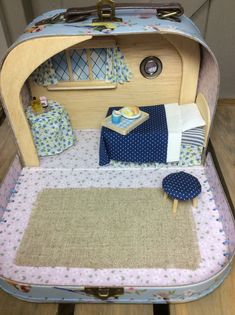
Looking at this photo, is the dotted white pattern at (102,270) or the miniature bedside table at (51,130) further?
the miniature bedside table at (51,130)

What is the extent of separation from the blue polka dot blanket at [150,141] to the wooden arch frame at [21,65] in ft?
1.25

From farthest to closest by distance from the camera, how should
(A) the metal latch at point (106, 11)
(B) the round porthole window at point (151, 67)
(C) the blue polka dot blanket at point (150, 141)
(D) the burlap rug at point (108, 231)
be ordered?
(B) the round porthole window at point (151, 67)
(C) the blue polka dot blanket at point (150, 141)
(A) the metal latch at point (106, 11)
(D) the burlap rug at point (108, 231)

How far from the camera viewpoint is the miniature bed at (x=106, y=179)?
893mm

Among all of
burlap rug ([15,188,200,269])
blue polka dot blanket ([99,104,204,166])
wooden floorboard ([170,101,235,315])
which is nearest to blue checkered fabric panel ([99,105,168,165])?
blue polka dot blanket ([99,104,204,166])

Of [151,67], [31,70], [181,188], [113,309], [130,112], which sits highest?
[31,70]

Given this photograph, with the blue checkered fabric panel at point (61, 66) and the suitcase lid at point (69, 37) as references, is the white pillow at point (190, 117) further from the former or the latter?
the blue checkered fabric panel at point (61, 66)

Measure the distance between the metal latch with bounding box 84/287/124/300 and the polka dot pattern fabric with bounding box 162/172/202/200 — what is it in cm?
40

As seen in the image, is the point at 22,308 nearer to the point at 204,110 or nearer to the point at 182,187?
the point at 182,187

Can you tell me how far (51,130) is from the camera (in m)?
1.30

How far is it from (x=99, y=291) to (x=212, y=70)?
3.11 feet

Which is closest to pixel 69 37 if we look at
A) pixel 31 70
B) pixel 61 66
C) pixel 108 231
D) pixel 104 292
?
pixel 31 70

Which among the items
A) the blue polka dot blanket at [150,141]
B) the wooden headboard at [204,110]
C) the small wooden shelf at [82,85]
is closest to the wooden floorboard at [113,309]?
the blue polka dot blanket at [150,141]

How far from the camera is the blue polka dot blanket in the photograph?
3.97ft

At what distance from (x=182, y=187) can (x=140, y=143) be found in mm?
288
